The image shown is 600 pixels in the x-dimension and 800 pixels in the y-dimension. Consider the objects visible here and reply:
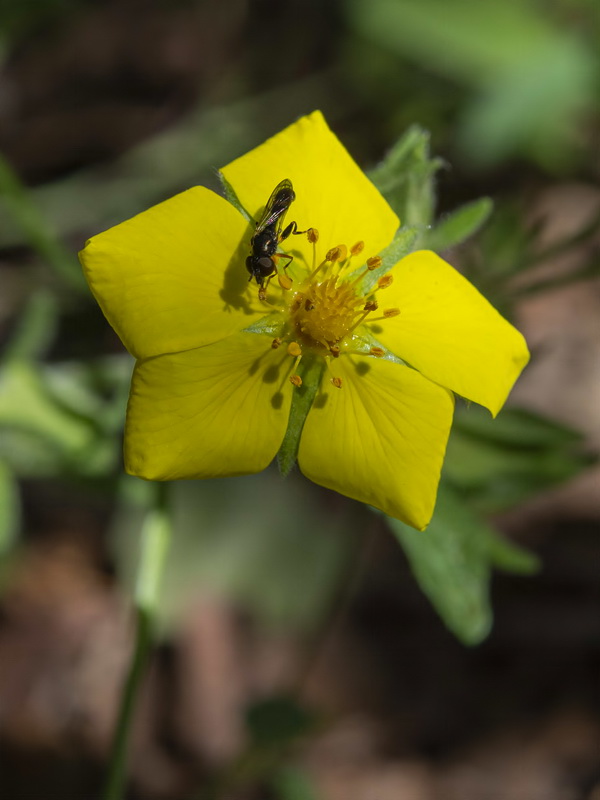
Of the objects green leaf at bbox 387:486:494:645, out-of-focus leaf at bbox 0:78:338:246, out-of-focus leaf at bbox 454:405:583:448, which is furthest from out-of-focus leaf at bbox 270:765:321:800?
out-of-focus leaf at bbox 0:78:338:246

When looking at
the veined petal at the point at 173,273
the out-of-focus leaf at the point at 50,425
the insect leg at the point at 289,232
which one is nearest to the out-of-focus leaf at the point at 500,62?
the out-of-focus leaf at the point at 50,425

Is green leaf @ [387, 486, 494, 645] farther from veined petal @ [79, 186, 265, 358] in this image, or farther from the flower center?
veined petal @ [79, 186, 265, 358]

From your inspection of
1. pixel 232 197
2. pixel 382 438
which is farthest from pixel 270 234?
pixel 382 438

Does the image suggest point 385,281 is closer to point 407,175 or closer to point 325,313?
point 325,313

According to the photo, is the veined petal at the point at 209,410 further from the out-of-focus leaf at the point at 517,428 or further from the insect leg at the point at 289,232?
the out-of-focus leaf at the point at 517,428

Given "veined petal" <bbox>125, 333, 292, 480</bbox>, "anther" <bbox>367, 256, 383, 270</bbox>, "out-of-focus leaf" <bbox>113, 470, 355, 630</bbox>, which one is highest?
"anther" <bbox>367, 256, 383, 270</bbox>

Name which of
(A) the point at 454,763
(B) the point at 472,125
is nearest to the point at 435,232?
(B) the point at 472,125

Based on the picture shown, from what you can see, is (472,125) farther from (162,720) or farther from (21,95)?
(162,720)
